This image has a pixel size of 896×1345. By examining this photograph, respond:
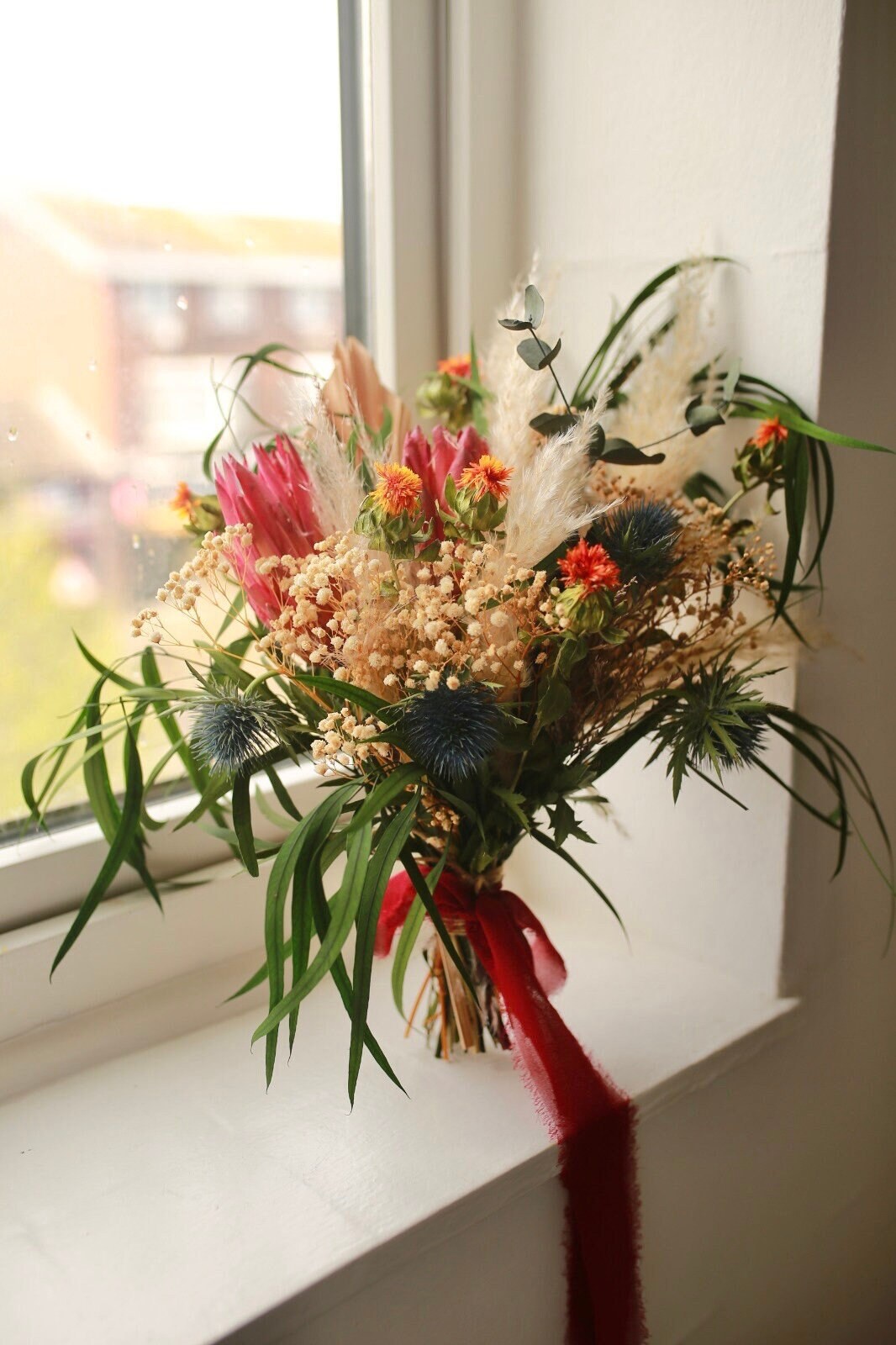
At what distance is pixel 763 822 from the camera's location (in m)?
0.98

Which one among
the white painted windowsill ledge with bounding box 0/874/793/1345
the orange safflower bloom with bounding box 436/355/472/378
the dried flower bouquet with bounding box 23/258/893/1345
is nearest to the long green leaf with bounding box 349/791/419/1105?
the dried flower bouquet with bounding box 23/258/893/1345

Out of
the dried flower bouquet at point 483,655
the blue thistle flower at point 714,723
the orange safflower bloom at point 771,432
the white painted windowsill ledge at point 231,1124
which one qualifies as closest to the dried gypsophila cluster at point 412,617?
the dried flower bouquet at point 483,655

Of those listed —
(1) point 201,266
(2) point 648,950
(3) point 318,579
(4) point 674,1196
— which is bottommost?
(4) point 674,1196

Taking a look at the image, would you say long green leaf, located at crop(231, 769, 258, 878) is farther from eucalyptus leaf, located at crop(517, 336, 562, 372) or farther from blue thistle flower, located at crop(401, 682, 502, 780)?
eucalyptus leaf, located at crop(517, 336, 562, 372)

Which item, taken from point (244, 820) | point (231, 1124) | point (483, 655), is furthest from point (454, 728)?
point (231, 1124)

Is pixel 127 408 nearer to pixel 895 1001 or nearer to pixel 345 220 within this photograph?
pixel 345 220

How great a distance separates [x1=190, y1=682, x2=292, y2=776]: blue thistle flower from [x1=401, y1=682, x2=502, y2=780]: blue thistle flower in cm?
10

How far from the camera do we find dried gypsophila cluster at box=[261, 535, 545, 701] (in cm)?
67

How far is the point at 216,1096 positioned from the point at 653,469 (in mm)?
590

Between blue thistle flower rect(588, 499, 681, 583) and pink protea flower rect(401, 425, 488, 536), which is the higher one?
pink protea flower rect(401, 425, 488, 536)

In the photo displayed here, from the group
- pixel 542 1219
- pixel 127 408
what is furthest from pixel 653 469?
pixel 542 1219

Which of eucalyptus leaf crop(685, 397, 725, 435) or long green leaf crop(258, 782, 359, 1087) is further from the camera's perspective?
eucalyptus leaf crop(685, 397, 725, 435)

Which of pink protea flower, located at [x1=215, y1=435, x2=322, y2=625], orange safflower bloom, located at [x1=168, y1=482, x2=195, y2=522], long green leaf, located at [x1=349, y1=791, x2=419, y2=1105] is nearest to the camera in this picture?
long green leaf, located at [x1=349, y1=791, x2=419, y2=1105]

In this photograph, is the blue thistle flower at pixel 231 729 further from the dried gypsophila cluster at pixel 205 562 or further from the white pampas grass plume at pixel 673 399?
the white pampas grass plume at pixel 673 399
